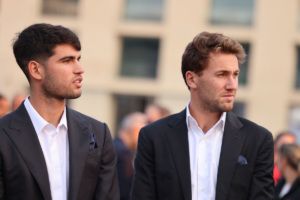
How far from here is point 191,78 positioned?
7.08 metres

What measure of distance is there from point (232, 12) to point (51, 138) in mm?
24699

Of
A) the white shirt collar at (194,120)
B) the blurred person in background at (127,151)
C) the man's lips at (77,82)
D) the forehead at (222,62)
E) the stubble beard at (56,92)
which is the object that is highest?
the forehead at (222,62)

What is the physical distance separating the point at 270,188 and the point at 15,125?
180 cm

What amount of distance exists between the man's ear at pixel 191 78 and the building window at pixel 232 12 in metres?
23.7

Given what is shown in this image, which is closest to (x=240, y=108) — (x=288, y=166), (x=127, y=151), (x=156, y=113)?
(x=156, y=113)

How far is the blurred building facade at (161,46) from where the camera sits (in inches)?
1187

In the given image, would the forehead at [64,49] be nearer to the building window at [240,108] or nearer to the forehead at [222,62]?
the forehead at [222,62]

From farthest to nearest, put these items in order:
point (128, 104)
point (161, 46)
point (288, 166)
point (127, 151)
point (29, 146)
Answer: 1. point (128, 104)
2. point (161, 46)
3. point (127, 151)
4. point (288, 166)
5. point (29, 146)

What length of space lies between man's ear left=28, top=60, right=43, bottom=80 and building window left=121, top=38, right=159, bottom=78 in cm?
2486

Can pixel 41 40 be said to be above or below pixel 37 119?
above

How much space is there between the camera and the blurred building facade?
98.9 feet

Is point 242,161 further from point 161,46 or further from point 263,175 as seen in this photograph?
point 161,46

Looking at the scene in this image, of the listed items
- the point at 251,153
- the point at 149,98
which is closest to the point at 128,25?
the point at 149,98

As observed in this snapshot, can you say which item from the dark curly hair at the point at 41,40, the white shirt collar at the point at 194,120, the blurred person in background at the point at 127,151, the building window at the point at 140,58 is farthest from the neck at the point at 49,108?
the building window at the point at 140,58
